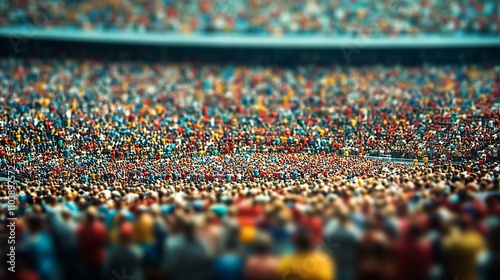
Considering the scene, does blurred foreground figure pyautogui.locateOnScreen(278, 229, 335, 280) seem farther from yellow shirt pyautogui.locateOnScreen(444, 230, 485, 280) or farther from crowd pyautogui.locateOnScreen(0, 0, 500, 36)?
crowd pyautogui.locateOnScreen(0, 0, 500, 36)

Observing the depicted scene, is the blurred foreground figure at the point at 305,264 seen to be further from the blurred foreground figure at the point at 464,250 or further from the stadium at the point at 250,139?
the blurred foreground figure at the point at 464,250

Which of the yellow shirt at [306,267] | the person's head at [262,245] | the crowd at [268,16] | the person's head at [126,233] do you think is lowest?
the yellow shirt at [306,267]

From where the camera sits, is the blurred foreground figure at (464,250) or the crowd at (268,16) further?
the crowd at (268,16)

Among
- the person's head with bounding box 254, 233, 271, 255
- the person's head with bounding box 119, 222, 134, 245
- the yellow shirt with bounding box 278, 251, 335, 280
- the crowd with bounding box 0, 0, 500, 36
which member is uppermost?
the crowd with bounding box 0, 0, 500, 36

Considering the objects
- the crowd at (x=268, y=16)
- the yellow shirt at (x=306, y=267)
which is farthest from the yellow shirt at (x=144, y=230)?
the crowd at (x=268, y=16)

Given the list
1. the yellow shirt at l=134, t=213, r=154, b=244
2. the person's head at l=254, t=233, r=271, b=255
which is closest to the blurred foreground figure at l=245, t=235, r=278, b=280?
the person's head at l=254, t=233, r=271, b=255

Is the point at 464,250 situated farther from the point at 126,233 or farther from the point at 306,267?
the point at 126,233
